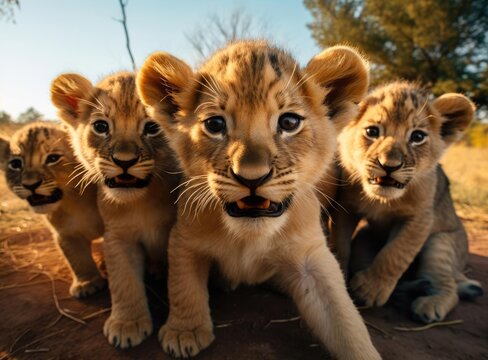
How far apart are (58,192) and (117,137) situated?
994mm

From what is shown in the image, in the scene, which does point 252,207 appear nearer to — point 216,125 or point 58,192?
point 216,125

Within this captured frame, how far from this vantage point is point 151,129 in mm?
2723

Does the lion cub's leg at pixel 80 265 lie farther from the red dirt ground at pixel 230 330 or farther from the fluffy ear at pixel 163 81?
the fluffy ear at pixel 163 81

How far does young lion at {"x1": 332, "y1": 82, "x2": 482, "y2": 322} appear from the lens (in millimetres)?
3092

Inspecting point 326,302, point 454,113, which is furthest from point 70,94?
point 454,113

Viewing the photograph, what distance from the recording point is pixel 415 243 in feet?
10.6

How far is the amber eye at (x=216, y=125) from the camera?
2129mm

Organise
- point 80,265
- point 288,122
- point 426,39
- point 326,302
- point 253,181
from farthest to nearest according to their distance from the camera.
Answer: point 426,39
point 80,265
point 326,302
point 288,122
point 253,181

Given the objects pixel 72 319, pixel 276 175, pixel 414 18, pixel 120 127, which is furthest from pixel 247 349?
pixel 414 18

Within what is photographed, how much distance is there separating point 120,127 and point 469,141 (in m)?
27.2

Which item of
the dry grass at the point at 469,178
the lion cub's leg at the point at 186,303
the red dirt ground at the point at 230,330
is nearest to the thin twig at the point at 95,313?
the red dirt ground at the point at 230,330

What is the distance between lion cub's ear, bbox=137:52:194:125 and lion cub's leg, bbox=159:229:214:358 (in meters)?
0.84

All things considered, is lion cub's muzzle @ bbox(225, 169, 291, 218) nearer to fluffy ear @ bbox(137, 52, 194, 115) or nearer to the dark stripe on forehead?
the dark stripe on forehead

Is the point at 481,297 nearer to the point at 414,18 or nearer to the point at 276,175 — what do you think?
the point at 276,175
